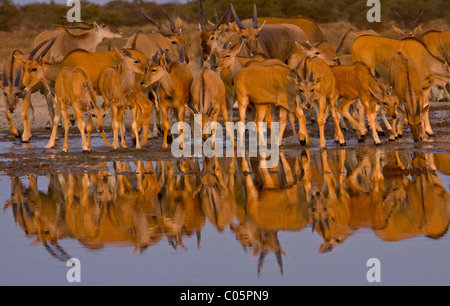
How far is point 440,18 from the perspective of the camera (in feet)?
163

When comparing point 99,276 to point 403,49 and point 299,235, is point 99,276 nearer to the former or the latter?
point 299,235

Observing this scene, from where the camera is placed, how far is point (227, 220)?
977 cm

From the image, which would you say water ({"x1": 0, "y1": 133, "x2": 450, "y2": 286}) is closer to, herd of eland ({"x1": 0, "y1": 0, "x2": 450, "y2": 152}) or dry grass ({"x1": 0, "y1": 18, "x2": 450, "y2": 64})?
herd of eland ({"x1": 0, "y1": 0, "x2": 450, "y2": 152})

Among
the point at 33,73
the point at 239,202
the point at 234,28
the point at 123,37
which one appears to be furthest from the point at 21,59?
the point at 123,37

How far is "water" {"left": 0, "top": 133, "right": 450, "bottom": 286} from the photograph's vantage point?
25.5 feet

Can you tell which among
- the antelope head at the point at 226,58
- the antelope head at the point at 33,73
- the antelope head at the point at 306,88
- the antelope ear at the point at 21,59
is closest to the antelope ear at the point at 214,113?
the antelope head at the point at 226,58

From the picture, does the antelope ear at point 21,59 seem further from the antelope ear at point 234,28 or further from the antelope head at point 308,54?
the antelope head at point 308,54

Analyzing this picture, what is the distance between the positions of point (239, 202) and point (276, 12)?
38080mm

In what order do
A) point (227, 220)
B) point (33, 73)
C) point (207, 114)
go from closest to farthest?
point (227, 220) < point (207, 114) < point (33, 73)

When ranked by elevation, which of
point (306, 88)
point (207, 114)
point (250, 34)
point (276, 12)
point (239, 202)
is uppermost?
point (276, 12)

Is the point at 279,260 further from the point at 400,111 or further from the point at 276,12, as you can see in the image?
the point at 276,12

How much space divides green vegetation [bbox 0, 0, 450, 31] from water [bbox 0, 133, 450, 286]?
33.3 metres

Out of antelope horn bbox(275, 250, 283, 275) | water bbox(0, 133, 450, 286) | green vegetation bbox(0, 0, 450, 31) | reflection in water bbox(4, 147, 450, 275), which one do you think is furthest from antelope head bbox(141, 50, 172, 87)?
green vegetation bbox(0, 0, 450, 31)

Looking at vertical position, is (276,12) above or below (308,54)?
above
